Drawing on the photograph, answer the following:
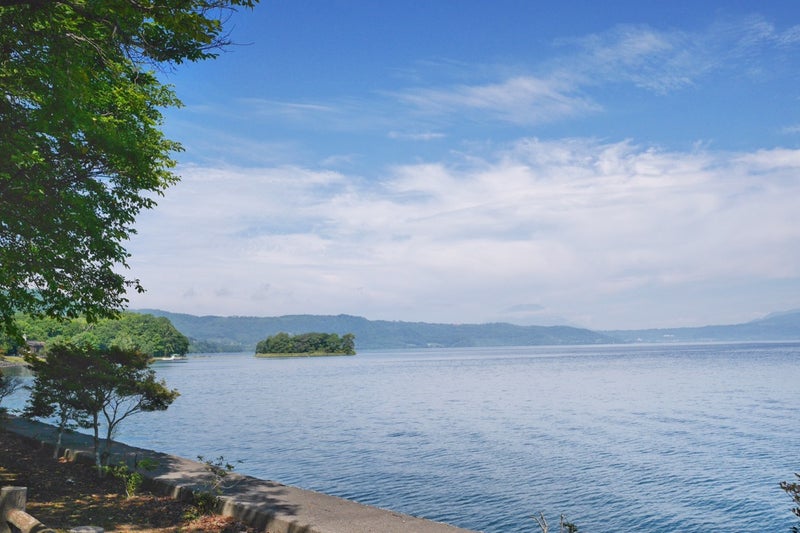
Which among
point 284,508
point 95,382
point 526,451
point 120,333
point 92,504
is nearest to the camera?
point 284,508

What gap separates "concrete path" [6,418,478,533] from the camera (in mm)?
11227

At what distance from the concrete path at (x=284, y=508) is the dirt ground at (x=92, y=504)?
1.02 ft

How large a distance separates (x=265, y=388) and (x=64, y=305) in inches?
2516

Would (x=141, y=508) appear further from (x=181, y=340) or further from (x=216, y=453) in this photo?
(x=181, y=340)

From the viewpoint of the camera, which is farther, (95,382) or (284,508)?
(95,382)

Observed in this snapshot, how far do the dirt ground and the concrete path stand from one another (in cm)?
31

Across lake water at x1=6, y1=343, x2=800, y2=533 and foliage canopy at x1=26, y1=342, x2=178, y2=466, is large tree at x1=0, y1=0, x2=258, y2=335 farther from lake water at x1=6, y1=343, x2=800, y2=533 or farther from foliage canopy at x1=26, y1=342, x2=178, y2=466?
lake water at x1=6, y1=343, x2=800, y2=533

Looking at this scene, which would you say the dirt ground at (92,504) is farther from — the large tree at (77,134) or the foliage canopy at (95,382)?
the large tree at (77,134)

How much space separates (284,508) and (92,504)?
4.37m

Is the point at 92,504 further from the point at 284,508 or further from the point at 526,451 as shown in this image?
the point at 526,451

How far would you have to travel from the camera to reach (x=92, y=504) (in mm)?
12742

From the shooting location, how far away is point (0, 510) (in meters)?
6.53

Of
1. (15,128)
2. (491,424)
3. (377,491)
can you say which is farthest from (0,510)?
(491,424)

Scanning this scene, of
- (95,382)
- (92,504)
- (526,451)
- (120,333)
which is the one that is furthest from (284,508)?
(120,333)
